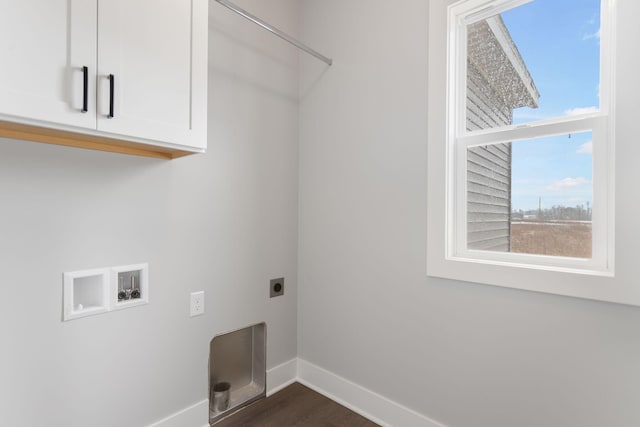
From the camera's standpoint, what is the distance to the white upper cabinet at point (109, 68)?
93 centimetres

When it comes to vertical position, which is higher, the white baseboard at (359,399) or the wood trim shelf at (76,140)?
the wood trim shelf at (76,140)

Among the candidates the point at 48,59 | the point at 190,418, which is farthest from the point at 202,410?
the point at 48,59

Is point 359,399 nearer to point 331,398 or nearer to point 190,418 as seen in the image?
point 331,398

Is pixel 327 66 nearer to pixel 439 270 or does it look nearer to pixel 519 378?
pixel 439 270

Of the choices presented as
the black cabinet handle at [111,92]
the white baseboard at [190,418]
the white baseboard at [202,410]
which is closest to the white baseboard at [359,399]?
the white baseboard at [202,410]

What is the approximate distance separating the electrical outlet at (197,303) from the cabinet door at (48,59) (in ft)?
Answer: 3.24

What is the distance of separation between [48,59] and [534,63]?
1848mm

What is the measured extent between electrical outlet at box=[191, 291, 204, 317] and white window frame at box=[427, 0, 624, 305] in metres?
1.21

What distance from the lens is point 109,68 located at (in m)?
1.08

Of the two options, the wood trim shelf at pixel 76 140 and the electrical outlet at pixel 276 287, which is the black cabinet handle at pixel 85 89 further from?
the electrical outlet at pixel 276 287

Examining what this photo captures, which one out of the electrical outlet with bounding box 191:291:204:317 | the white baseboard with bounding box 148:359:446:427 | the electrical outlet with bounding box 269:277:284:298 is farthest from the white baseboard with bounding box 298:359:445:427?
the electrical outlet with bounding box 191:291:204:317

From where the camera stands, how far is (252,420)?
1809 mm

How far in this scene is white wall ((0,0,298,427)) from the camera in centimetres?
123

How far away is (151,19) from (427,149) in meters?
1.30
